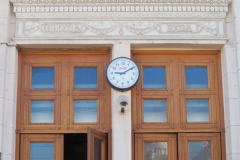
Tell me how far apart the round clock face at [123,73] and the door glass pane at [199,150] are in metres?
1.51

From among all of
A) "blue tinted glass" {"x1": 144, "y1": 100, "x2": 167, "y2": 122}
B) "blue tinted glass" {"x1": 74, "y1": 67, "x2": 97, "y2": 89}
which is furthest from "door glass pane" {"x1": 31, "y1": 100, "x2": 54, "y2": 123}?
"blue tinted glass" {"x1": 144, "y1": 100, "x2": 167, "y2": 122}

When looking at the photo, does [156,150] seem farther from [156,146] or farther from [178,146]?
[178,146]

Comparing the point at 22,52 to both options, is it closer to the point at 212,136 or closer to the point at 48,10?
the point at 48,10

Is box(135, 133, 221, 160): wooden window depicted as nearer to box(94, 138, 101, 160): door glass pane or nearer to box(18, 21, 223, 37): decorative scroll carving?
box(94, 138, 101, 160): door glass pane

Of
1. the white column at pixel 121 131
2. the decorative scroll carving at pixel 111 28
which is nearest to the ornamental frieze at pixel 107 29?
the decorative scroll carving at pixel 111 28

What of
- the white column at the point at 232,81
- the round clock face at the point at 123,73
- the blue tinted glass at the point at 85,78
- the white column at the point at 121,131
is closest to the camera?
the white column at the point at 121,131

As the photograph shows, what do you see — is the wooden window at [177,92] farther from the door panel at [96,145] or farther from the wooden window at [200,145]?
the door panel at [96,145]

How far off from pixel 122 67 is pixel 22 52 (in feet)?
6.07

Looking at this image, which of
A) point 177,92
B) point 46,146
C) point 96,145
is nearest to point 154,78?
point 177,92

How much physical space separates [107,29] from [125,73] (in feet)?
2.82

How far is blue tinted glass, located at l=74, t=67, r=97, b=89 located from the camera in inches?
386

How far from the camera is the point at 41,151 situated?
9547 mm

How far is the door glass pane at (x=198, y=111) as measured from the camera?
9.71 m

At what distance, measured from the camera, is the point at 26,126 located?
9.60 meters
